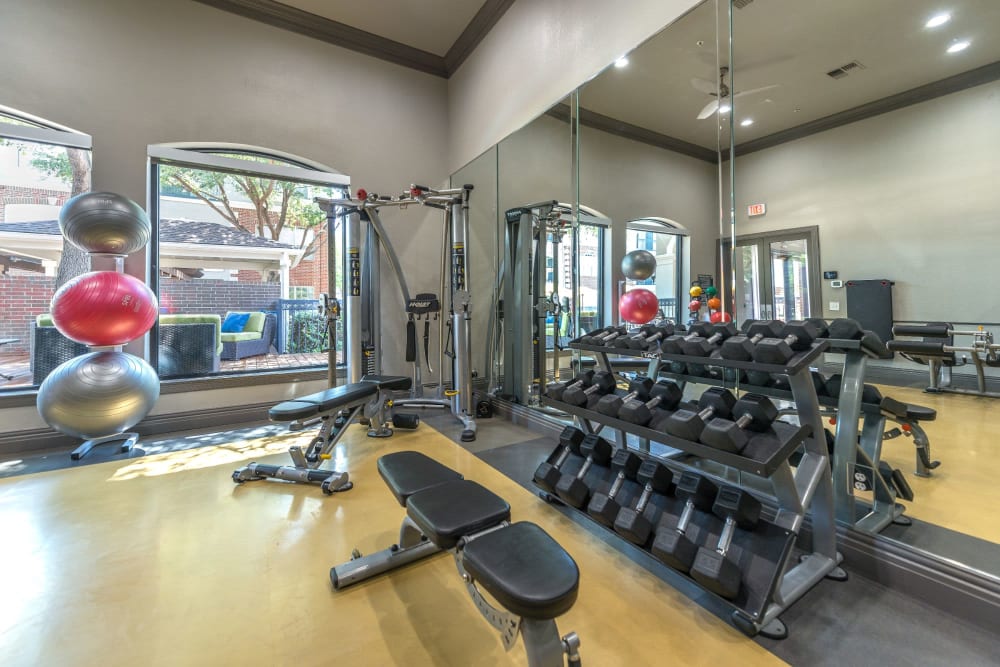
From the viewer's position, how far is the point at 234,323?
168 inches

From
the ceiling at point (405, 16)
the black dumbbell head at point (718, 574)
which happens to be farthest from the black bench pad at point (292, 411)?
the ceiling at point (405, 16)

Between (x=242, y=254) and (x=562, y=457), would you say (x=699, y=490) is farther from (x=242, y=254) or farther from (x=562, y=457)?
(x=242, y=254)

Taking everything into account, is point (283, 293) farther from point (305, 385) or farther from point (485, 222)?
point (485, 222)

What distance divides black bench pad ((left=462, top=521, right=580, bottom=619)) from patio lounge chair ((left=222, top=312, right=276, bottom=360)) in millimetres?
4068

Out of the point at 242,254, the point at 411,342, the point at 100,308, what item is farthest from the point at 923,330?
the point at 242,254

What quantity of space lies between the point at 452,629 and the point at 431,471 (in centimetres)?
57

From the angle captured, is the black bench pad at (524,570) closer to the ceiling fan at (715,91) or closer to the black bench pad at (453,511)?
the black bench pad at (453,511)

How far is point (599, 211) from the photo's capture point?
3.32 meters

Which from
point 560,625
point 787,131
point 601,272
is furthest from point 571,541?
point 787,131

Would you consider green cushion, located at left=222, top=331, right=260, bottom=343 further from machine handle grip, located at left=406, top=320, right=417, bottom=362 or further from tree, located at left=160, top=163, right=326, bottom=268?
machine handle grip, located at left=406, top=320, right=417, bottom=362

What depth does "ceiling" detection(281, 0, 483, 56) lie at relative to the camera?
4141mm

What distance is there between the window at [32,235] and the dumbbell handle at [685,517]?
16.0 feet

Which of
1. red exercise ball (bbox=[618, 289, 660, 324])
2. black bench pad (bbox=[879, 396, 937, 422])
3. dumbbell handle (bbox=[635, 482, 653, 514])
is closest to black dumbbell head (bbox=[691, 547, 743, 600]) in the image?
dumbbell handle (bbox=[635, 482, 653, 514])

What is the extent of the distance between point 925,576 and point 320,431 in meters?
3.15
